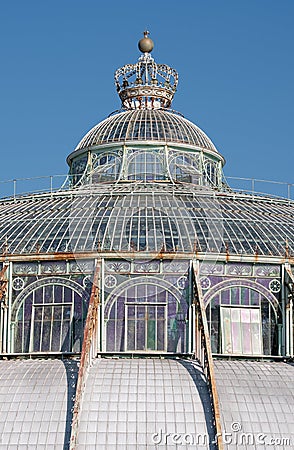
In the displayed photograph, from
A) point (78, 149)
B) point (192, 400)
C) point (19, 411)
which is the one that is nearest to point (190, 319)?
point (192, 400)

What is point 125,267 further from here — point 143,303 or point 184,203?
point 184,203

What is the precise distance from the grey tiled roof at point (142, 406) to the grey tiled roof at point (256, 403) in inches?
36.1

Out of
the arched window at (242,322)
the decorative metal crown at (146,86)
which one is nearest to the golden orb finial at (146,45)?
the decorative metal crown at (146,86)

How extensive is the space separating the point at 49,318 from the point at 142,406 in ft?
22.5

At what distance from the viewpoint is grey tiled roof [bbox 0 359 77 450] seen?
34.3 m

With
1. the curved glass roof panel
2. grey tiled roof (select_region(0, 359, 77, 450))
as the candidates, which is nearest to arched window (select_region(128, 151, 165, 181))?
the curved glass roof panel

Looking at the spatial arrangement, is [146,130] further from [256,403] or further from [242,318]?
[256,403]

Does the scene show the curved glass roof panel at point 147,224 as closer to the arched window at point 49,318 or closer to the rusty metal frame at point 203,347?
the arched window at point 49,318

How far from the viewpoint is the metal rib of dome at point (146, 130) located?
175ft

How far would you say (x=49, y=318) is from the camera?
131 feet

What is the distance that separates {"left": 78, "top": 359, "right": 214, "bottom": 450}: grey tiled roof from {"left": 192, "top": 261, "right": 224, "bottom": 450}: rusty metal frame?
0.48 meters

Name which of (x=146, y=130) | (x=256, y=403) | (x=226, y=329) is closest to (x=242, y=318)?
(x=226, y=329)

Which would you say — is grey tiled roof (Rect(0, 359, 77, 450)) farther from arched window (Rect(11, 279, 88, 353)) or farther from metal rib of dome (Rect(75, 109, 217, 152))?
metal rib of dome (Rect(75, 109, 217, 152))

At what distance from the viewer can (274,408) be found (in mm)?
36031
